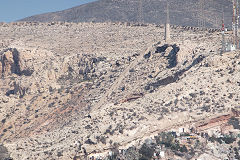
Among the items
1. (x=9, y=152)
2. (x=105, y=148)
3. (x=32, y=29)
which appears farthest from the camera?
(x=32, y=29)

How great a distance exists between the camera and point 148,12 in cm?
10800

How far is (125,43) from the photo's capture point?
67188 millimetres

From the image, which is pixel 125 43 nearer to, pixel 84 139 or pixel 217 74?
pixel 217 74

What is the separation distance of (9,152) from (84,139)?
5654 millimetres

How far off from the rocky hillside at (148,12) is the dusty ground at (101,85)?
789 inches

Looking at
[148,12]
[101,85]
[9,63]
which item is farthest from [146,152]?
[148,12]

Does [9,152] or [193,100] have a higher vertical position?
[193,100]

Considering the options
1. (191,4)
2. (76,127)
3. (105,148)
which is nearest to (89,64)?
(76,127)

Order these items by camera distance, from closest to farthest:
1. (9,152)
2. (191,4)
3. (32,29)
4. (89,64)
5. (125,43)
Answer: (9,152)
(89,64)
(125,43)
(32,29)
(191,4)

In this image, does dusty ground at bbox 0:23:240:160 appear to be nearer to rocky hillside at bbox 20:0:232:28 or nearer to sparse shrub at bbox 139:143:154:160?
sparse shrub at bbox 139:143:154:160

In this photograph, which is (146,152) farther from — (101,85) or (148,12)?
(148,12)

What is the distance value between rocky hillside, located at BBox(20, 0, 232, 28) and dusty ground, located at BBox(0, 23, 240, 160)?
65.7 feet

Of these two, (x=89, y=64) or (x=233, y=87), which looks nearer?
(x=233, y=87)

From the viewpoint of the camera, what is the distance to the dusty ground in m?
38.0
